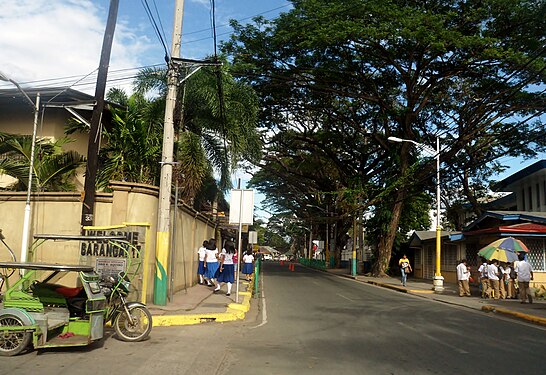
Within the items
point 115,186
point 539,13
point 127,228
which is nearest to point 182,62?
point 115,186

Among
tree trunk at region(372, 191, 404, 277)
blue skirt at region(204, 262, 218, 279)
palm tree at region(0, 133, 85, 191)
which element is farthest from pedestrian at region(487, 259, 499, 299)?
palm tree at region(0, 133, 85, 191)

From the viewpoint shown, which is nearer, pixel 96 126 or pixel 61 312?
pixel 61 312

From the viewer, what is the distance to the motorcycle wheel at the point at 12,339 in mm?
7430

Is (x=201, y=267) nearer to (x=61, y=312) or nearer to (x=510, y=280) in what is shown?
(x=61, y=312)

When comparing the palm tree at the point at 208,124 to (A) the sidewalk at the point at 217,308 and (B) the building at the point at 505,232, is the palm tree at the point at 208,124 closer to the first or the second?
(A) the sidewalk at the point at 217,308

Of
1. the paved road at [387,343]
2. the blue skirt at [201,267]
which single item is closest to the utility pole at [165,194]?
the paved road at [387,343]

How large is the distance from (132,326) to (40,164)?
25.5 ft

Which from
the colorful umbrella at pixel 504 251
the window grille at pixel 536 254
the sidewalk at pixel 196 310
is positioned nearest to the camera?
the sidewalk at pixel 196 310

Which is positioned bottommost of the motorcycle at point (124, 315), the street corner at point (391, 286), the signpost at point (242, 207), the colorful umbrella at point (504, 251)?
the street corner at point (391, 286)

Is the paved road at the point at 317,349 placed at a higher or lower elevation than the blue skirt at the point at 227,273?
lower

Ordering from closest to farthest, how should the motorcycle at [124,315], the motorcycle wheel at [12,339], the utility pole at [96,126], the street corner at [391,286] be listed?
the motorcycle wheel at [12,339] < the motorcycle at [124,315] < the utility pole at [96,126] < the street corner at [391,286]

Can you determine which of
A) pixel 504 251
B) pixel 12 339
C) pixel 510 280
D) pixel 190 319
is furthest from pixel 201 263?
pixel 510 280

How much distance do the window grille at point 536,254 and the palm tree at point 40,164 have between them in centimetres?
1963

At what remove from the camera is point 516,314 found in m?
14.2
